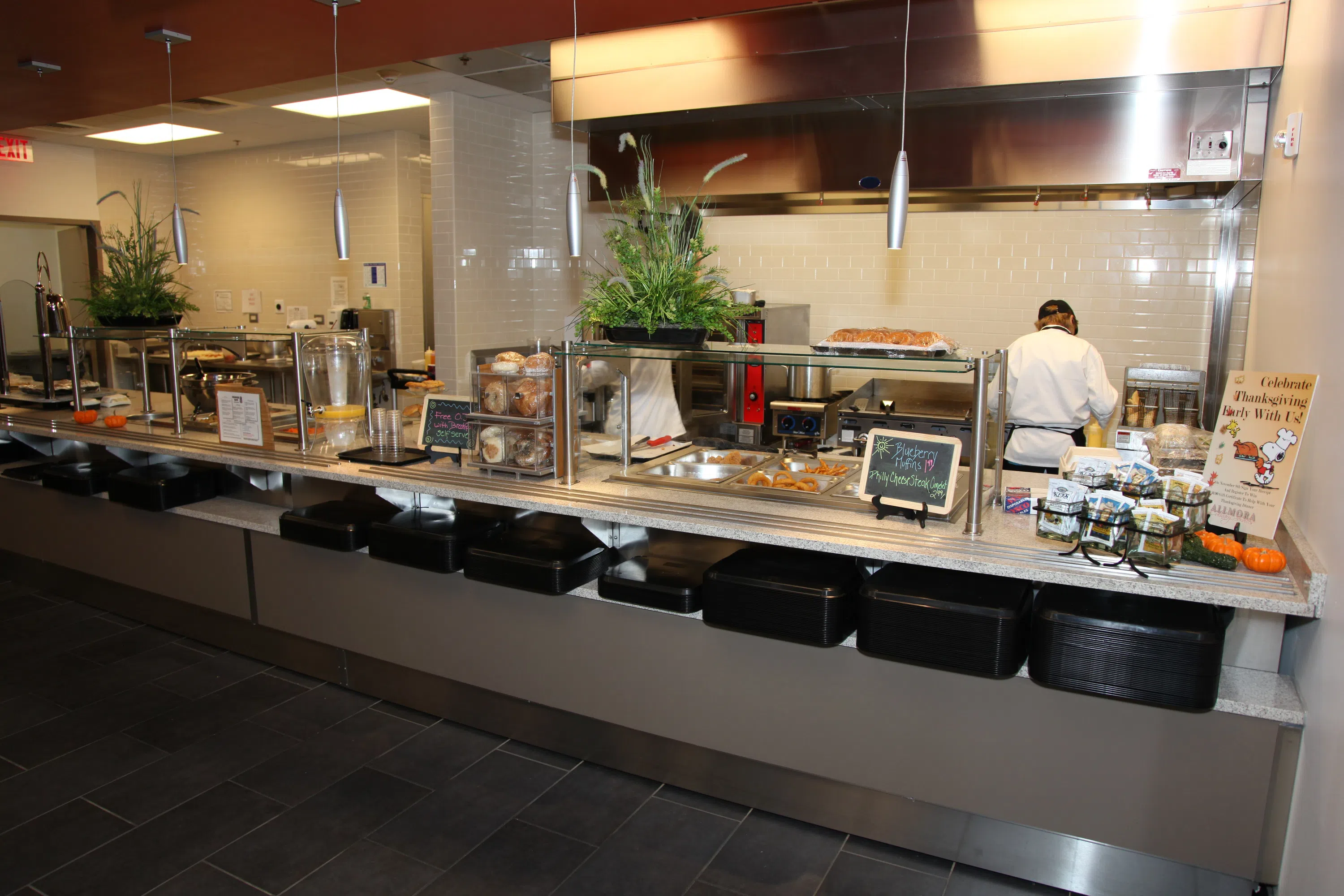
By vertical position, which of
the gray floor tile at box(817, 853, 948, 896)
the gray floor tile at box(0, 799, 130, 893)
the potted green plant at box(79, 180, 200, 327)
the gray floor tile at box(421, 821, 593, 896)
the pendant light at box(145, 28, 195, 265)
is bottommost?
the gray floor tile at box(0, 799, 130, 893)

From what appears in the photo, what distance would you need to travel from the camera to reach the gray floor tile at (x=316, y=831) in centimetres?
254

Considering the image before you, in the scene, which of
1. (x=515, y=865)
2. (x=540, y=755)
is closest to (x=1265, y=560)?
(x=515, y=865)

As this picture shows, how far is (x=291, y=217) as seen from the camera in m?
8.24

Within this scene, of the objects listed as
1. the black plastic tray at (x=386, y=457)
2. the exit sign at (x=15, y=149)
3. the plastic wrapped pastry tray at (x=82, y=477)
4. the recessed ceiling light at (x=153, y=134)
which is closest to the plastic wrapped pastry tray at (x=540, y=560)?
the black plastic tray at (x=386, y=457)

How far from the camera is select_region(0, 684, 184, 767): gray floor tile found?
3.20 meters

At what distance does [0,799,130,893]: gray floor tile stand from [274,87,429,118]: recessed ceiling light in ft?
16.2

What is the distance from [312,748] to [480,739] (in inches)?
23.9

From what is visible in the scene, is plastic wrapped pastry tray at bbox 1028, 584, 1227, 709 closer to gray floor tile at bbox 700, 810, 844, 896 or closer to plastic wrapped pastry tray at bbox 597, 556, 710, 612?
gray floor tile at bbox 700, 810, 844, 896

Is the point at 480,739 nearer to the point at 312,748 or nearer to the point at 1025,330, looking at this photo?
the point at 312,748

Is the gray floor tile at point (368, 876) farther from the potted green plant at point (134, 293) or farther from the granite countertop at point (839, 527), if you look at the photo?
the potted green plant at point (134, 293)

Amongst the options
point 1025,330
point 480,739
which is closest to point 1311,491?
point 480,739

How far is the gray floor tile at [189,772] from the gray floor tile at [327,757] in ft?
0.25

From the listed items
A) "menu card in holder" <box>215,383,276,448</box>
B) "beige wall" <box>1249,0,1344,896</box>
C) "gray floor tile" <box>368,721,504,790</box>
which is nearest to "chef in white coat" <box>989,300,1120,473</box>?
"beige wall" <box>1249,0,1344,896</box>

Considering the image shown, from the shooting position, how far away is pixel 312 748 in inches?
126
